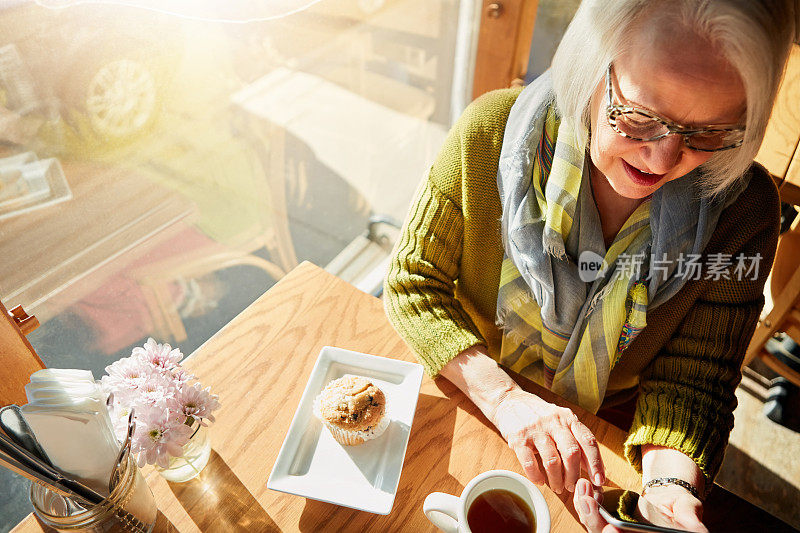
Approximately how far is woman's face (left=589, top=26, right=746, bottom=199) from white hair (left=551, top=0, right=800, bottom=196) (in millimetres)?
17

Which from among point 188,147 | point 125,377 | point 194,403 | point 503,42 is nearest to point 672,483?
point 194,403

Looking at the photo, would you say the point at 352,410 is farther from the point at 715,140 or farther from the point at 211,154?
the point at 211,154

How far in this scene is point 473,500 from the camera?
31.9 inches

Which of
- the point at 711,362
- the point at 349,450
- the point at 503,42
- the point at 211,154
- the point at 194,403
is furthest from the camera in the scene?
the point at 503,42

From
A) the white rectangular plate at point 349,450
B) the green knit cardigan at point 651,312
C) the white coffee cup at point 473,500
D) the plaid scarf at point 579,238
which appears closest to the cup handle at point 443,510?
the white coffee cup at point 473,500

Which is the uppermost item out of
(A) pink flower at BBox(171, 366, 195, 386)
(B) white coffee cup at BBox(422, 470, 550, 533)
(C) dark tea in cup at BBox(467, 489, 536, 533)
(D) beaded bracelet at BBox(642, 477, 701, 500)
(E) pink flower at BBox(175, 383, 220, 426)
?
(A) pink flower at BBox(171, 366, 195, 386)

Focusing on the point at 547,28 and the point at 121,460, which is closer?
the point at 121,460

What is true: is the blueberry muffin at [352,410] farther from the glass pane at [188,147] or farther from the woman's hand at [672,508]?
the glass pane at [188,147]

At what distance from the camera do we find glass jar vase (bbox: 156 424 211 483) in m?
0.90

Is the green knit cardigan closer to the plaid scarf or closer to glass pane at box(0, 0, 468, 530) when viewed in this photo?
the plaid scarf

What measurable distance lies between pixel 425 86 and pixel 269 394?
1.92m

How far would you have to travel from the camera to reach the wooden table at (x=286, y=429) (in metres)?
0.91

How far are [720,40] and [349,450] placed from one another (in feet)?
2.91

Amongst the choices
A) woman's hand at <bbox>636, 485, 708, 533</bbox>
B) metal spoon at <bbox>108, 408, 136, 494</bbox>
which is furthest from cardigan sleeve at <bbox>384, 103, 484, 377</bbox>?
metal spoon at <bbox>108, 408, 136, 494</bbox>
